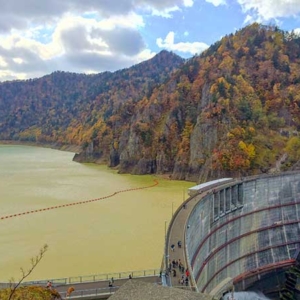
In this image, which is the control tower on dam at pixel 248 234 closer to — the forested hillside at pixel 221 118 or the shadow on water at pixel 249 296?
the shadow on water at pixel 249 296

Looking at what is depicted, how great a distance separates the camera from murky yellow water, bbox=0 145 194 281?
978 inches

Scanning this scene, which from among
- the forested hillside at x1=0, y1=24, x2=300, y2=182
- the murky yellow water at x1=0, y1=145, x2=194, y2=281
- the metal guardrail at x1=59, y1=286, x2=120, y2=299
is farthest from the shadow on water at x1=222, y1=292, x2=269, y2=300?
the forested hillside at x1=0, y1=24, x2=300, y2=182

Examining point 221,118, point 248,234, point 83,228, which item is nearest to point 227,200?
point 248,234

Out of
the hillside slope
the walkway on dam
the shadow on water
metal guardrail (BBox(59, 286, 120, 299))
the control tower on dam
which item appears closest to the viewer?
metal guardrail (BBox(59, 286, 120, 299))

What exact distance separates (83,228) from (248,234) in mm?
13193

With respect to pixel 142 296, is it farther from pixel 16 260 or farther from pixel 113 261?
pixel 16 260

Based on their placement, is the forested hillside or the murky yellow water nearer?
the murky yellow water

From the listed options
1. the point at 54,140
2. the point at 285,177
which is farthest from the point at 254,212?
the point at 54,140

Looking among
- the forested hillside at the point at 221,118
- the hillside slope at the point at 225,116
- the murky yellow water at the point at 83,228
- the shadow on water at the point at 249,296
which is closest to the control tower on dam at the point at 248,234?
the shadow on water at the point at 249,296

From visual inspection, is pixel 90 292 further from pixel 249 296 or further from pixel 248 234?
pixel 248 234

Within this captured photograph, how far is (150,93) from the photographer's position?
330 ft

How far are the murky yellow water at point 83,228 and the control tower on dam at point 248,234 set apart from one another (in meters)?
3.44

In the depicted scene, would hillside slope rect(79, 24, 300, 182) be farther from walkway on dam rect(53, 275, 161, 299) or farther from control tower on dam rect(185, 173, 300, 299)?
walkway on dam rect(53, 275, 161, 299)

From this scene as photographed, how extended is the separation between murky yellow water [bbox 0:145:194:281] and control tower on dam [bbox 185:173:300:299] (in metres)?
3.44
